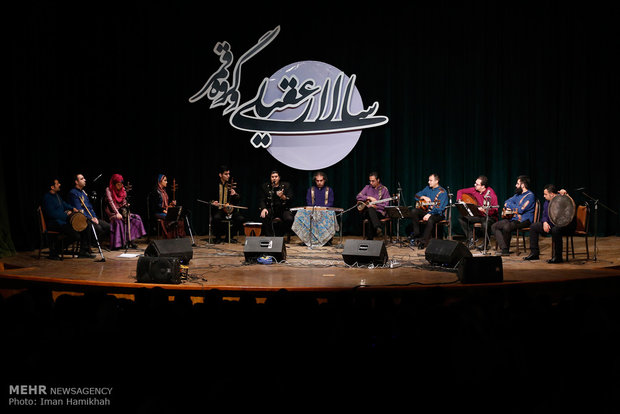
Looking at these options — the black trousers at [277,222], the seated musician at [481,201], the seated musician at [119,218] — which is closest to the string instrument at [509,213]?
the seated musician at [481,201]

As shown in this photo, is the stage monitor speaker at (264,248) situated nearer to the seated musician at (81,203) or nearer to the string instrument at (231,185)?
the seated musician at (81,203)

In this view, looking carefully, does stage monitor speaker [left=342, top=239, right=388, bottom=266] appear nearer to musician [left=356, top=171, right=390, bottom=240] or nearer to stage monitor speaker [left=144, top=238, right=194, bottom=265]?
stage monitor speaker [left=144, top=238, right=194, bottom=265]

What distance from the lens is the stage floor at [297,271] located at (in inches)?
223

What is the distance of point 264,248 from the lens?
24.9 feet

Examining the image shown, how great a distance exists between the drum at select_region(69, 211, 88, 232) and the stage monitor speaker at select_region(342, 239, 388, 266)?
13.2ft

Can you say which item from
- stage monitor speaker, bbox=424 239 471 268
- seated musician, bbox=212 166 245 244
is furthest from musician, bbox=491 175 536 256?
seated musician, bbox=212 166 245 244

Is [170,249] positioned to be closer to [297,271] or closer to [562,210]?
[297,271]

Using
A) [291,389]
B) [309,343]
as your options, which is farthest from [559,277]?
[291,389]

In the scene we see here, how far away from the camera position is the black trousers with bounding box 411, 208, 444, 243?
9.45m

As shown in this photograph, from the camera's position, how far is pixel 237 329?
8.66 feet

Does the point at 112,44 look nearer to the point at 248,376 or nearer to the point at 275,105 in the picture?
the point at 275,105

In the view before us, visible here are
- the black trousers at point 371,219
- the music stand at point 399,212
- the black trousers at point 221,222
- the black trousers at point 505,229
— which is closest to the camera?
the black trousers at point 505,229

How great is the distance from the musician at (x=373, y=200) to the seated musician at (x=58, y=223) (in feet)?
16.1

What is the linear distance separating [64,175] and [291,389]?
9678mm
